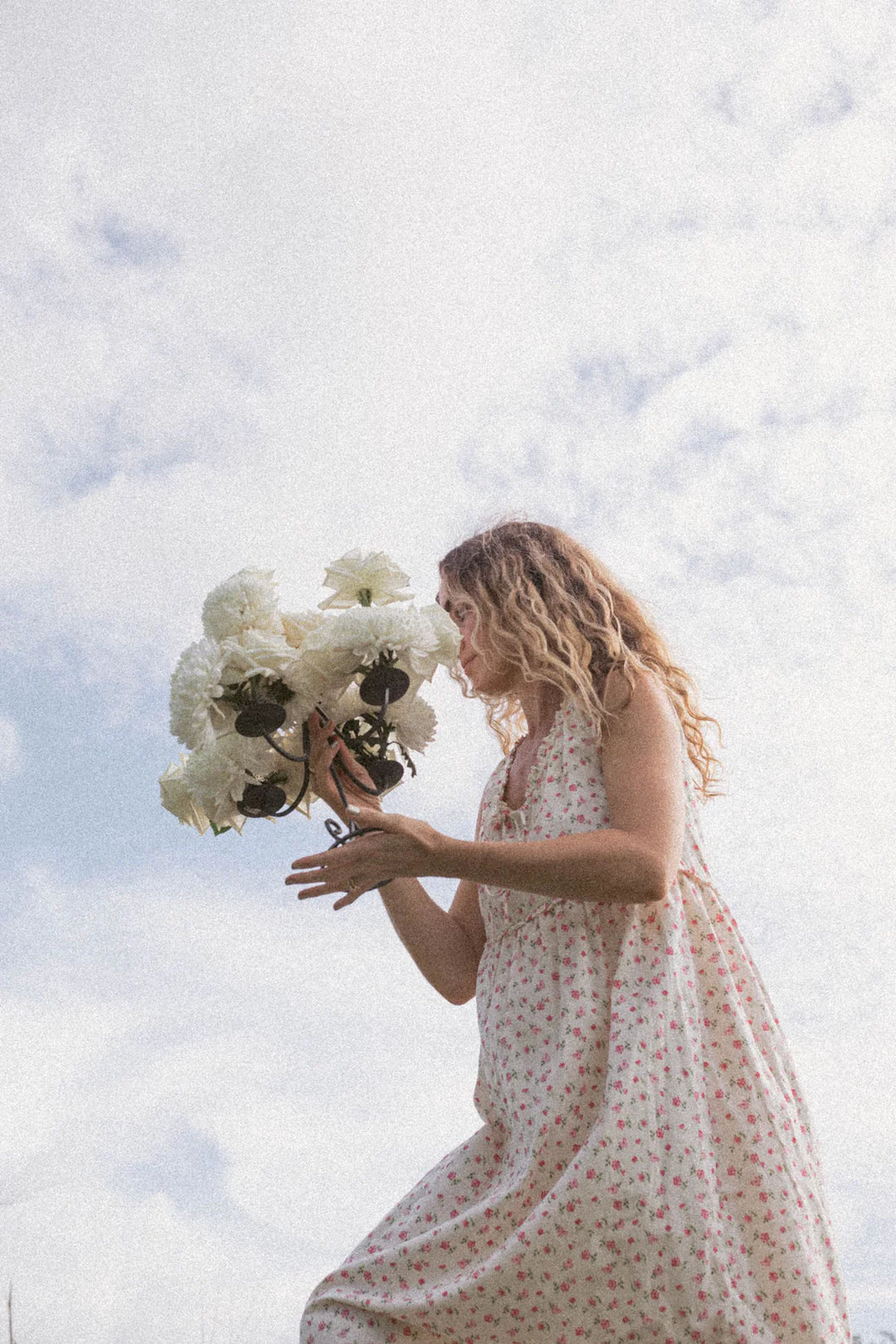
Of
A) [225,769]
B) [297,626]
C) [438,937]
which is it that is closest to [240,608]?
[297,626]

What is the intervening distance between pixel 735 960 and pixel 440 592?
52.8 inches

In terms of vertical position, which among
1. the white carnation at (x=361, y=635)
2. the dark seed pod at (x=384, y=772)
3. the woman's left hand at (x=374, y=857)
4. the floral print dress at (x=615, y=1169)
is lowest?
the floral print dress at (x=615, y=1169)

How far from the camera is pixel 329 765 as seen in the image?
2.97 metres

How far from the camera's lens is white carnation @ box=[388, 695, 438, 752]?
9.59 ft

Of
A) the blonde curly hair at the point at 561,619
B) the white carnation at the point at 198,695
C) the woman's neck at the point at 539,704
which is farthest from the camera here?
the woman's neck at the point at 539,704

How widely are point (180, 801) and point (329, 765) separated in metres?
0.38

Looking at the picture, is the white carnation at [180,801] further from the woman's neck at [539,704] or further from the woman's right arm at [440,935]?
the woman's neck at [539,704]

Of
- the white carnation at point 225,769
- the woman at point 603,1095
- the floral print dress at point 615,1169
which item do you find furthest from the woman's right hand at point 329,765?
the floral print dress at point 615,1169

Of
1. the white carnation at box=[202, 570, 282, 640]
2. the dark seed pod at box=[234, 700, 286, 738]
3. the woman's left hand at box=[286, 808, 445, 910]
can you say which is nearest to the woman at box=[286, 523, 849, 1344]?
the woman's left hand at box=[286, 808, 445, 910]

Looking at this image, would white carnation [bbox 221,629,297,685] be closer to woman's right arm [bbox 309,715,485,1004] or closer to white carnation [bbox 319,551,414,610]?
Answer: white carnation [bbox 319,551,414,610]

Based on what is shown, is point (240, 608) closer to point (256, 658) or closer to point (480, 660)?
point (256, 658)

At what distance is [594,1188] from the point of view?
2.54 meters

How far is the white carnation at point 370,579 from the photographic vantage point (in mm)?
2969

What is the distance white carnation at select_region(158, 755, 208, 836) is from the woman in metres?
0.31
